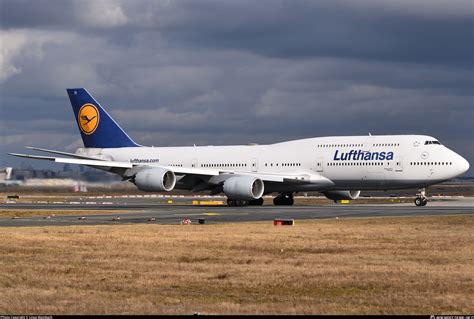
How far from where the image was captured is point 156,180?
6281 centimetres

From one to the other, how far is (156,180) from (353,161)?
13.8 metres

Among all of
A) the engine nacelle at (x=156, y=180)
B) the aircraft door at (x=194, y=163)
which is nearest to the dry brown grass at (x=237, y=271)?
the engine nacelle at (x=156, y=180)

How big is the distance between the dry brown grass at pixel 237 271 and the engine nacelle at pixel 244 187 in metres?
27.9

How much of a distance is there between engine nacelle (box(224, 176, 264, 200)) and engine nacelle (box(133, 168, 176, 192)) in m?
4.12

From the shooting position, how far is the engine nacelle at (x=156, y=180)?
206ft

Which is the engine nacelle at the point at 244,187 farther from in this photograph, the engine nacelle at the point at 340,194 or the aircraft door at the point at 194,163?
the aircraft door at the point at 194,163

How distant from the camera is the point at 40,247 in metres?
26.4

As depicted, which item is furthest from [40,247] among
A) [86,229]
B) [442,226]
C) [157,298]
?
[442,226]

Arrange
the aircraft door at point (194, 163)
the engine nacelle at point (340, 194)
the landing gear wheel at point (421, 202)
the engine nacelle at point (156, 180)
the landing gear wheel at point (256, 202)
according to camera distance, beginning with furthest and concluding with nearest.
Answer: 1. the aircraft door at point (194, 163)
2. the engine nacelle at point (340, 194)
3. the landing gear wheel at point (256, 202)
4. the engine nacelle at point (156, 180)
5. the landing gear wheel at point (421, 202)

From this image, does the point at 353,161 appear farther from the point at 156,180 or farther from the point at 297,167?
the point at 156,180

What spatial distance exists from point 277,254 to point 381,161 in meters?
37.9

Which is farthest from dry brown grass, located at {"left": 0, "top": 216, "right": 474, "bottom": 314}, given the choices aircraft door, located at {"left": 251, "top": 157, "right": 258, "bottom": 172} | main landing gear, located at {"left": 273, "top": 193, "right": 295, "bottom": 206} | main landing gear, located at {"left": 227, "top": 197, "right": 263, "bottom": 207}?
main landing gear, located at {"left": 273, "top": 193, "right": 295, "bottom": 206}

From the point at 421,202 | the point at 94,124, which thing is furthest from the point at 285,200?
the point at 94,124

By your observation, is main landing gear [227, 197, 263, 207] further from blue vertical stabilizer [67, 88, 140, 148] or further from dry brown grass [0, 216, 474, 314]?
dry brown grass [0, 216, 474, 314]
